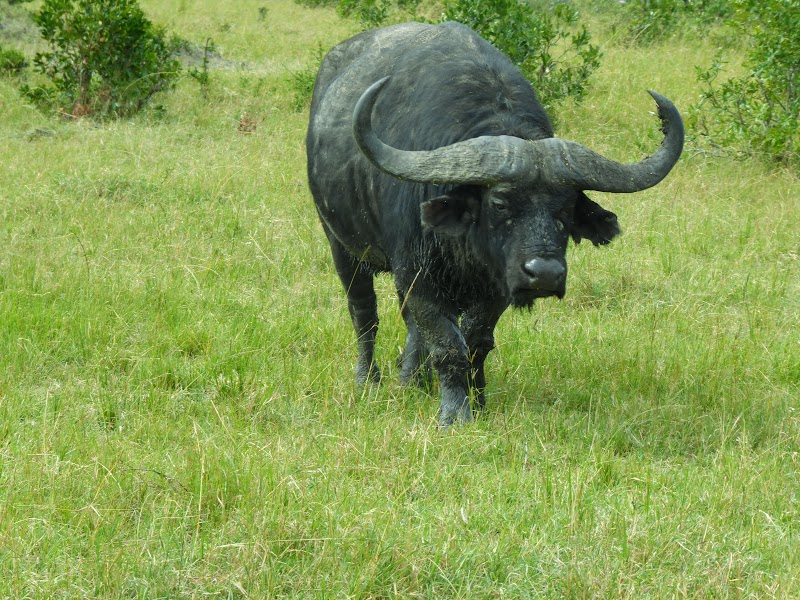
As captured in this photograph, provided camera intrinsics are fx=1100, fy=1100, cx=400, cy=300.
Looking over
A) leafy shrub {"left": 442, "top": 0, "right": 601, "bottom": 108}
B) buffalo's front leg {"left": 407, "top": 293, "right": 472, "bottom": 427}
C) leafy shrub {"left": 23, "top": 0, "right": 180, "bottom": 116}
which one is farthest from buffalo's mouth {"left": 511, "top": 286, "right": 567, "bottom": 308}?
leafy shrub {"left": 23, "top": 0, "right": 180, "bottom": 116}

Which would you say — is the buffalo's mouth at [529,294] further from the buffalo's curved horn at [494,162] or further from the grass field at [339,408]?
the grass field at [339,408]

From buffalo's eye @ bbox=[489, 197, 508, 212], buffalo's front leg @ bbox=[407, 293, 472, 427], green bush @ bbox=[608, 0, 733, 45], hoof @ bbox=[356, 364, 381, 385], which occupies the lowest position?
hoof @ bbox=[356, 364, 381, 385]

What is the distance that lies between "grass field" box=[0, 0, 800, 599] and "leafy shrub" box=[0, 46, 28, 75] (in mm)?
2593

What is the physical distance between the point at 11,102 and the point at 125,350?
5885 mm

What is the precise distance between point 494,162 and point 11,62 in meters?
8.27

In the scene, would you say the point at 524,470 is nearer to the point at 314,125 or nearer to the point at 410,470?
the point at 410,470

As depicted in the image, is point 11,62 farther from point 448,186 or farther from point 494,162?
point 494,162

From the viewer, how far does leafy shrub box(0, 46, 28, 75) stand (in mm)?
10914

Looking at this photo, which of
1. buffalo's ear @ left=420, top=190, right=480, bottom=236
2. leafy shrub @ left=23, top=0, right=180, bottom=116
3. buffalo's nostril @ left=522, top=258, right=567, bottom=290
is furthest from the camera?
leafy shrub @ left=23, top=0, right=180, bottom=116

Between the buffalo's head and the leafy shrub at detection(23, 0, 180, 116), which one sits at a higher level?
the buffalo's head

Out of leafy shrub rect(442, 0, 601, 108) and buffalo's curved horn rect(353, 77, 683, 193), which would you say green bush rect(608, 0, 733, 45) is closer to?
leafy shrub rect(442, 0, 601, 108)

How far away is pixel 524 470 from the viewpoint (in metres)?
3.98

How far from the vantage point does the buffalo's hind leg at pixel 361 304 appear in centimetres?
545

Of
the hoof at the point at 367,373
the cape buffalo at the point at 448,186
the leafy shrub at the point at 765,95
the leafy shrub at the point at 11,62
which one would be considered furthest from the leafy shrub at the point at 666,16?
the hoof at the point at 367,373
